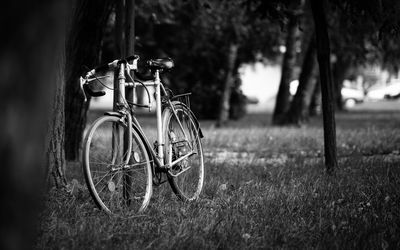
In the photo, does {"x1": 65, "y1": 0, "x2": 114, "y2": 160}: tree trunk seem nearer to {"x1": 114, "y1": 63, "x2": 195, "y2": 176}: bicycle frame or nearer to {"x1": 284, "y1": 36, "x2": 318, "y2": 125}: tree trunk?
{"x1": 114, "y1": 63, "x2": 195, "y2": 176}: bicycle frame

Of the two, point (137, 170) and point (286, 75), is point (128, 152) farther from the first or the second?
point (286, 75)

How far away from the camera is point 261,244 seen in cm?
354

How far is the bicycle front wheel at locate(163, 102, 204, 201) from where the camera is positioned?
194 inches

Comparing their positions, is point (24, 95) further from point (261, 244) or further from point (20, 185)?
point (261, 244)

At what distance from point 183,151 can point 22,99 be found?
3.77 m

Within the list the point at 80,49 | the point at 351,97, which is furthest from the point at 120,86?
the point at 351,97

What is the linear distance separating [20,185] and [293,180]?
457 centimetres

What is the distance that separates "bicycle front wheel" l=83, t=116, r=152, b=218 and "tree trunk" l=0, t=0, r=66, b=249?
221 centimetres

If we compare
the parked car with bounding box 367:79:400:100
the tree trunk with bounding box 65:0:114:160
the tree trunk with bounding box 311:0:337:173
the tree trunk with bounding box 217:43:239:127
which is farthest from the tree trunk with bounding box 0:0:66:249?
the parked car with bounding box 367:79:400:100

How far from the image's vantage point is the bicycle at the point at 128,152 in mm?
4129

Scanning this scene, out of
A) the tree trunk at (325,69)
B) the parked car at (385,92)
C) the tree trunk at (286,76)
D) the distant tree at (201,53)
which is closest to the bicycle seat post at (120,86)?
the tree trunk at (325,69)

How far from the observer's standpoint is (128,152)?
4.22 m

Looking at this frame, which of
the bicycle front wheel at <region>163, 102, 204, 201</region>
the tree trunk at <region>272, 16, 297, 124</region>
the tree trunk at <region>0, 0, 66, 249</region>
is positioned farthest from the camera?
the tree trunk at <region>272, 16, 297, 124</region>

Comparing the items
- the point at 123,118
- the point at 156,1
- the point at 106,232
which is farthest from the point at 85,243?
the point at 156,1
